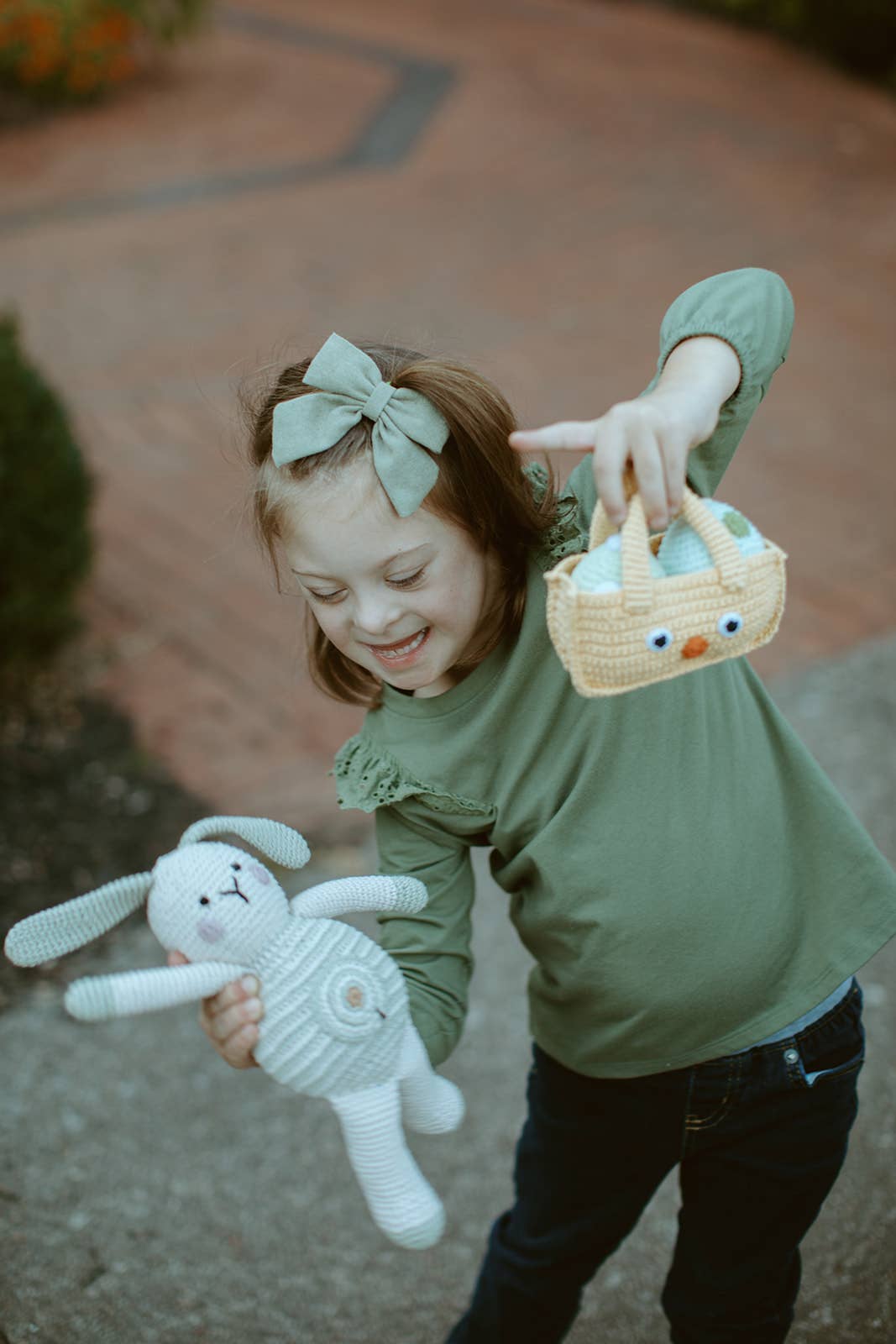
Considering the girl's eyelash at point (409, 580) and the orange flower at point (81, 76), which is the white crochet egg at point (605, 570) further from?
the orange flower at point (81, 76)

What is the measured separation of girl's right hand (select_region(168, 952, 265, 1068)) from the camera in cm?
144

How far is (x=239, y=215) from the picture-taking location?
7.57 meters

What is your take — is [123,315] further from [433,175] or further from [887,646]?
[887,646]

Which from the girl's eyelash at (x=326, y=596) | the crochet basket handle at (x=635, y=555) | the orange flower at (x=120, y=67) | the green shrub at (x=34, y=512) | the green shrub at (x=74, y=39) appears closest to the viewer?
the crochet basket handle at (x=635, y=555)

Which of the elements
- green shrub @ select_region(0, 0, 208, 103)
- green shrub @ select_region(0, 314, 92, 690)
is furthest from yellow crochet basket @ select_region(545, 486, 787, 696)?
green shrub @ select_region(0, 0, 208, 103)

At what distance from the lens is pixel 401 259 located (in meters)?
6.93

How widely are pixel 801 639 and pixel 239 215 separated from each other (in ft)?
16.3

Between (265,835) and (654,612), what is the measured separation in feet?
1.83

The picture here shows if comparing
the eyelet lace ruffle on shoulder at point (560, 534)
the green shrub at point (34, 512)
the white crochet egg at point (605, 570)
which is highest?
the white crochet egg at point (605, 570)

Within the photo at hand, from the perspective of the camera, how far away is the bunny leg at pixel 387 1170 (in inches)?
58.1

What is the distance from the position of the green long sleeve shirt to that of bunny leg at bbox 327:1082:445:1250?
0.45 feet

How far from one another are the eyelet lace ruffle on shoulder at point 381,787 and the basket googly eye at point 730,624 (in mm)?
420

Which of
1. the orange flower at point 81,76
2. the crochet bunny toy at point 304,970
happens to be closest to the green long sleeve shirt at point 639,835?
the crochet bunny toy at point 304,970

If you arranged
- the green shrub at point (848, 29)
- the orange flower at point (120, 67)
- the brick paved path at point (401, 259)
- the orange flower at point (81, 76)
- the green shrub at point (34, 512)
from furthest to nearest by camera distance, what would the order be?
the orange flower at point (120, 67) < the orange flower at point (81, 76) < the green shrub at point (848, 29) < the brick paved path at point (401, 259) < the green shrub at point (34, 512)
